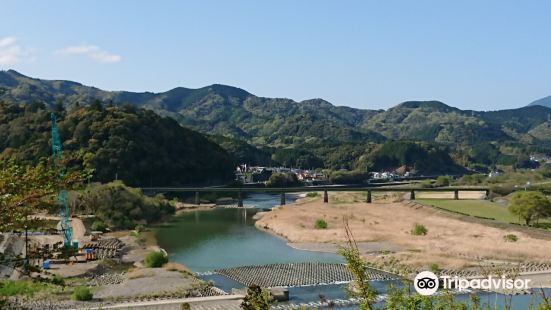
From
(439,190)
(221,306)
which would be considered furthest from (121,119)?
(221,306)

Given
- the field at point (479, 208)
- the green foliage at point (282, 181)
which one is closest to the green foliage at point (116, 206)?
the field at point (479, 208)

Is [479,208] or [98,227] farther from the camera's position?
[479,208]

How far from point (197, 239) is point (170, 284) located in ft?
108

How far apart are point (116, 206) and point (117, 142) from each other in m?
39.2

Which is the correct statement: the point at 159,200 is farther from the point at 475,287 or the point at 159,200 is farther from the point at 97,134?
the point at 475,287

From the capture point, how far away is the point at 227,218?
4203 inches

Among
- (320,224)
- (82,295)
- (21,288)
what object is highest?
(21,288)

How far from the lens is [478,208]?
354ft

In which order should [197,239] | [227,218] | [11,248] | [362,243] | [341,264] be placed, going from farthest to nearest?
[227,218] < [197,239] < [362,243] < [341,264] < [11,248]

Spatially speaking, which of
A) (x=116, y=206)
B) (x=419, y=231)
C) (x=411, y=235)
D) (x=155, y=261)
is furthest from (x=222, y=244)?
(x=419, y=231)

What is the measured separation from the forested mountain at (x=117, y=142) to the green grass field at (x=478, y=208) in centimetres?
6303

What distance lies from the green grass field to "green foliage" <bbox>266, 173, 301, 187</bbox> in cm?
5861

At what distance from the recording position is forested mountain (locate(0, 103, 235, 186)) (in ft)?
411

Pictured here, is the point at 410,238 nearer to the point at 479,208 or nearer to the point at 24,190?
the point at 479,208
